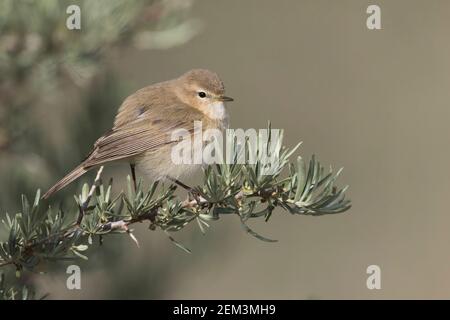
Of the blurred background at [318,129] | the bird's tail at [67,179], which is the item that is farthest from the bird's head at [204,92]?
the bird's tail at [67,179]

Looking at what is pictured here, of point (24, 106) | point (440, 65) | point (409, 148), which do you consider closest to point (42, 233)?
point (24, 106)

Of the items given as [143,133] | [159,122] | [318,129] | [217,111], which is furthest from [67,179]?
[318,129]

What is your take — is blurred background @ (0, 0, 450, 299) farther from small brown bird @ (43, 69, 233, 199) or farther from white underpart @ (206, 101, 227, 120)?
white underpart @ (206, 101, 227, 120)

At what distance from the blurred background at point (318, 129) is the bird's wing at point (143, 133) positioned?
0.07 meters

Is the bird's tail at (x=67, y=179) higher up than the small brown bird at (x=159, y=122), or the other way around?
the small brown bird at (x=159, y=122)

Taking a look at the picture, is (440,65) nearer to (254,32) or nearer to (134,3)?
(254,32)

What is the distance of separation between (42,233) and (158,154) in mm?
1309

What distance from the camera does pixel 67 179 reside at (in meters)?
2.47

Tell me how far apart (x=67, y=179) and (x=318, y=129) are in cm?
382

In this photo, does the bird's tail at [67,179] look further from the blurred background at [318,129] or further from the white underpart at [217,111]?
the white underpart at [217,111]

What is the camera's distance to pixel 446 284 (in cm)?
527

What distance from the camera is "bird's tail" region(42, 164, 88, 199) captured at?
7.79 ft

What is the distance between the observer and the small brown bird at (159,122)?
9.65 feet

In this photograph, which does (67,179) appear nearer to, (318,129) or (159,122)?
(159,122)
